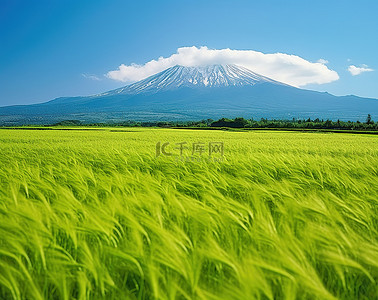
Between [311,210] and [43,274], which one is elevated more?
[311,210]

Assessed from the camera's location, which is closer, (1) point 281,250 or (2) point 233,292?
(2) point 233,292

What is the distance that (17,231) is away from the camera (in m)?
1.17

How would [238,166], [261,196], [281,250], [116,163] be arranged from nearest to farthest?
[281,250] < [261,196] < [238,166] < [116,163]

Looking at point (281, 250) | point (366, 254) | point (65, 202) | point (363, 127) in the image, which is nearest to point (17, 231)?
point (65, 202)

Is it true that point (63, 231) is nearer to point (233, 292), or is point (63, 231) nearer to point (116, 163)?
point (233, 292)

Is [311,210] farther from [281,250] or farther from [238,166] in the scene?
[238,166]

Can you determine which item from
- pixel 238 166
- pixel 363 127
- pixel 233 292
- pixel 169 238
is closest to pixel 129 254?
pixel 169 238

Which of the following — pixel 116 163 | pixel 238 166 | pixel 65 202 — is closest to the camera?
pixel 65 202

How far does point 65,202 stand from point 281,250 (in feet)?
4.07

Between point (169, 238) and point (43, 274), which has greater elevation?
point (169, 238)

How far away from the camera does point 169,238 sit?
1052 millimetres

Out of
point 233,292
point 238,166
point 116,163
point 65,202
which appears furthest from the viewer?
point 116,163

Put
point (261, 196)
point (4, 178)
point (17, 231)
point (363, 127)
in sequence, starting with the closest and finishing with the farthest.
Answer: point (17, 231) → point (261, 196) → point (4, 178) → point (363, 127)

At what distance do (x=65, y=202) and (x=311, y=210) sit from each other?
4.91 ft
